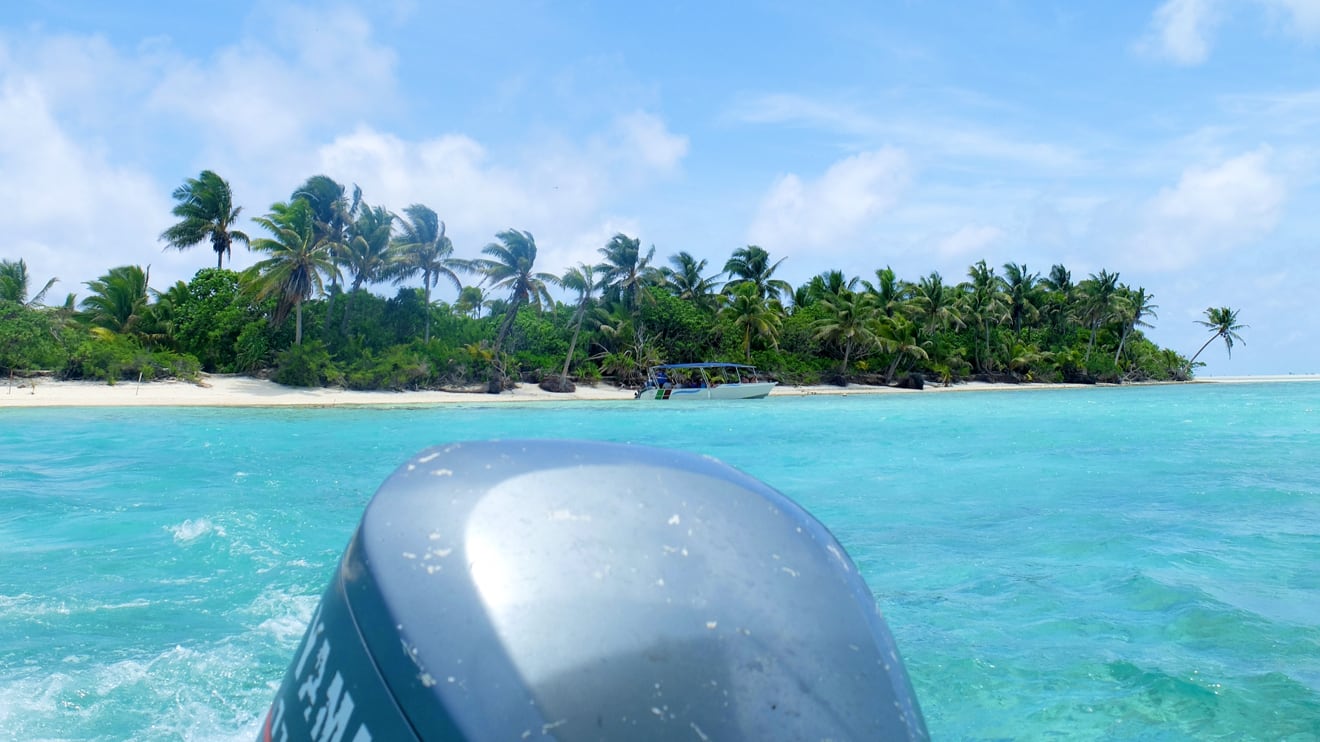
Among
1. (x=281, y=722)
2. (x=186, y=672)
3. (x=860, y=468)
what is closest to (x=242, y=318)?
(x=860, y=468)

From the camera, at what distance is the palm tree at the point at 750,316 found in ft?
136

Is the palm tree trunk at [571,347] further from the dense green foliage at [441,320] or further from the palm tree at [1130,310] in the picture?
the palm tree at [1130,310]

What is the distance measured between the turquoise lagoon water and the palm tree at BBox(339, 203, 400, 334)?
63.7 feet

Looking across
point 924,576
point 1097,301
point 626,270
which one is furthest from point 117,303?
point 1097,301

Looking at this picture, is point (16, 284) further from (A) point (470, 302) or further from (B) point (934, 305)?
(B) point (934, 305)

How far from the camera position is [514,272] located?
116 feet

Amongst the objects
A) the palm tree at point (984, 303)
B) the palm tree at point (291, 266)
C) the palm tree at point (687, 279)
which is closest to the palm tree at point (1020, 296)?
the palm tree at point (984, 303)

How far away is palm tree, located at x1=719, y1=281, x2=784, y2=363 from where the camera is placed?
41531mm

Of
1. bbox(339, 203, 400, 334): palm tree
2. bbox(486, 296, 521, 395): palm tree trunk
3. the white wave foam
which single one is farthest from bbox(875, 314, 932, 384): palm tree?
the white wave foam

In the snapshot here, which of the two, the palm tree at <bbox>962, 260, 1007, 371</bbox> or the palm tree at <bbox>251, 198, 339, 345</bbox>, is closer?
the palm tree at <bbox>251, 198, 339, 345</bbox>

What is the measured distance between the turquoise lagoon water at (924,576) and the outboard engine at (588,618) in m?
2.37

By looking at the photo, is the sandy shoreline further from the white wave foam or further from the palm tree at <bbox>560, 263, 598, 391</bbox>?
the white wave foam

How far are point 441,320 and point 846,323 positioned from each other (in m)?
19.3

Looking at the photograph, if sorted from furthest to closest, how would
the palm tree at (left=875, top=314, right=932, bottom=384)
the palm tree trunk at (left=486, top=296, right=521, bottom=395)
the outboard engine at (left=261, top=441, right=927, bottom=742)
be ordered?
the palm tree at (left=875, top=314, right=932, bottom=384) → the palm tree trunk at (left=486, top=296, right=521, bottom=395) → the outboard engine at (left=261, top=441, right=927, bottom=742)
